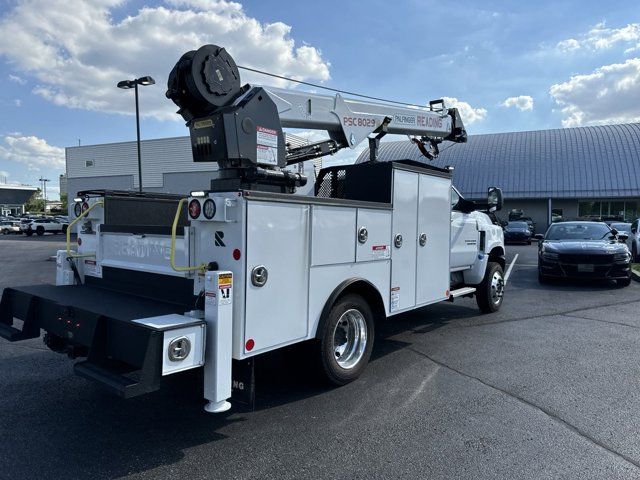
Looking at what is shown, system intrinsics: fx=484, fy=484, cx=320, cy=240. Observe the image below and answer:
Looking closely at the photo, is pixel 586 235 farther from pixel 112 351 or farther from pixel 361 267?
pixel 112 351

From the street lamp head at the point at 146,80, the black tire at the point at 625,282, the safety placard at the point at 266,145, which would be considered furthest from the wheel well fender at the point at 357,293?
the street lamp head at the point at 146,80

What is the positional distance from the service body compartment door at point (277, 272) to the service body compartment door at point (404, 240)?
57.5 inches

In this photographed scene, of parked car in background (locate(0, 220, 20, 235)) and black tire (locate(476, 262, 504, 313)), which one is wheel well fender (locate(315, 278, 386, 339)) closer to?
black tire (locate(476, 262, 504, 313))

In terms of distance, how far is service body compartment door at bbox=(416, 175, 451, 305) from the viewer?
18.7 ft

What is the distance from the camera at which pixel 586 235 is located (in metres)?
12.6

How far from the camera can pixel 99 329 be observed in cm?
353

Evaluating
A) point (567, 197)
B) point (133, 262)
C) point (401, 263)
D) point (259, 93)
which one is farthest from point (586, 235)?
point (567, 197)

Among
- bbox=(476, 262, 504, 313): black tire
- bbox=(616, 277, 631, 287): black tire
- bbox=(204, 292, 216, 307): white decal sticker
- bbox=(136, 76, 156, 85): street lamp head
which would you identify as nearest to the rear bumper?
bbox=(204, 292, 216, 307): white decal sticker

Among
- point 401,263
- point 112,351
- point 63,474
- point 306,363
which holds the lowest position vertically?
point 63,474

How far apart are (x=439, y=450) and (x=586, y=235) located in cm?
1108

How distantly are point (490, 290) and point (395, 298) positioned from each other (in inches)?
138

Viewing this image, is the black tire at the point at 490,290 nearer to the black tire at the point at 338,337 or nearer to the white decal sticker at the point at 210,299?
the black tire at the point at 338,337

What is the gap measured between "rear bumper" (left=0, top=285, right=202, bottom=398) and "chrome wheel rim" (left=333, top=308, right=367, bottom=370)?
5.39 ft

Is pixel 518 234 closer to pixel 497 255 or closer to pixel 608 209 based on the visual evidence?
pixel 497 255
